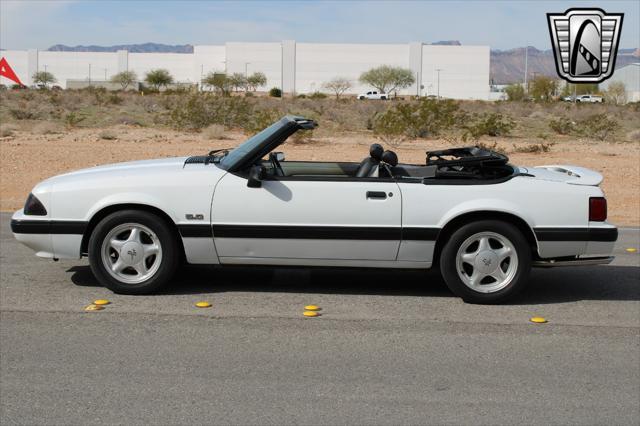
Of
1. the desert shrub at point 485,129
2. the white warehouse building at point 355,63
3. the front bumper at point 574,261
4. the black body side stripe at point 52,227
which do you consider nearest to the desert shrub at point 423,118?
the desert shrub at point 485,129

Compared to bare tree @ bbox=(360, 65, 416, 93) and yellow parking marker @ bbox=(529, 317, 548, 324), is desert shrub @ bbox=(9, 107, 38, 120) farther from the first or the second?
bare tree @ bbox=(360, 65, 416, 93)

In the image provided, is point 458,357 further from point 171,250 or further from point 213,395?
point 171,250

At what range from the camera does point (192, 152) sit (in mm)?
23594

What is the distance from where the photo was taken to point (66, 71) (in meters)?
126

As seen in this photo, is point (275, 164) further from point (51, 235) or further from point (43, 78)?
point (43, 78)

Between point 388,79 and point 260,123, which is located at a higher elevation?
point 388,79

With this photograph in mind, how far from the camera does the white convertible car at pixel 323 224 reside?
23.5ft

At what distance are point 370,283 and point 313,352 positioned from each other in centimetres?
218

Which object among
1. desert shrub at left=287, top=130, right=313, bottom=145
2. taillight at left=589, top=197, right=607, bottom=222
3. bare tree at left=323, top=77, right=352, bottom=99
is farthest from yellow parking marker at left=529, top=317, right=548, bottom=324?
bare tree at left=323, top=77, right=352, bottom=99

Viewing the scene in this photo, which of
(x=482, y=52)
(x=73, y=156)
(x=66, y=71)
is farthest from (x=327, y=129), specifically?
(x=66, y=71)

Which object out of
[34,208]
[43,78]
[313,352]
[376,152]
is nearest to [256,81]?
[43,78]

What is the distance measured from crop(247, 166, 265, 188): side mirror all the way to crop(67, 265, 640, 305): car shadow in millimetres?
728

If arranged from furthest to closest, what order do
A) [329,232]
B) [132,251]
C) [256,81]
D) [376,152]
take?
[256,81] < [376,152] < [132,251] < [329,232]

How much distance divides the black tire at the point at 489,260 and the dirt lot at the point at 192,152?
22.0 ft
